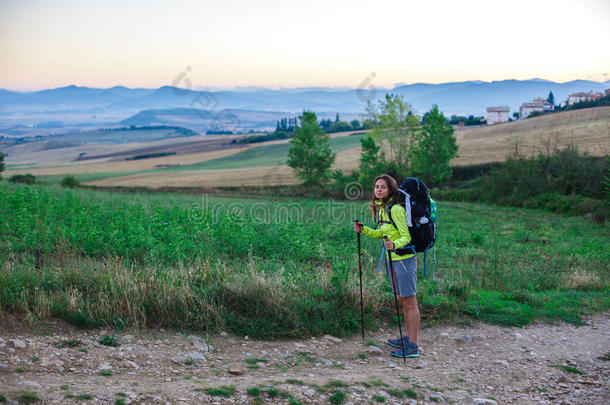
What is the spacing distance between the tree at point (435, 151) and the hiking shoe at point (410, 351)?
39.6m

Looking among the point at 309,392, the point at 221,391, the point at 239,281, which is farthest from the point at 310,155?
the point at 221,391

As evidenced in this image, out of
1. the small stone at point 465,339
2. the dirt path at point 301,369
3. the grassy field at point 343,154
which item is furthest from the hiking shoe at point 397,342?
the grassy field at point 343,154

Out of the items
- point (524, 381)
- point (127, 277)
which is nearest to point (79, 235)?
point (127, 277)

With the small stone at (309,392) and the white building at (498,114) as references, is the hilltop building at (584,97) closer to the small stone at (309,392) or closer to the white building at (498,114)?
the white building at (498,114)

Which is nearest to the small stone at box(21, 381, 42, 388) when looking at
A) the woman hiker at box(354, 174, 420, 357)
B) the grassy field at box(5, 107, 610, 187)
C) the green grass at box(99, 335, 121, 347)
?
the green grass at box(99, 335, 121, 347)

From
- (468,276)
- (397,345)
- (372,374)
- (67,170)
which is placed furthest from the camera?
(67,170)

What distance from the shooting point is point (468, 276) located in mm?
10188

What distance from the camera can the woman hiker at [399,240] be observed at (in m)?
5.71

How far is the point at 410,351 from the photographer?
19.7 feet

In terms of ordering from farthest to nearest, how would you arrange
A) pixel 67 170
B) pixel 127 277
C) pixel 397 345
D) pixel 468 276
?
pixel 67 170 → pixel 468 276 → pixel 127 277 → pixel 397 345

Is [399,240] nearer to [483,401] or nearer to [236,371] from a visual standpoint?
[483,401]

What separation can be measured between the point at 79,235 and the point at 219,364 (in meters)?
7.12

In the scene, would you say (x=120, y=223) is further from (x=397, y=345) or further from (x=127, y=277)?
(x=397, y=345)

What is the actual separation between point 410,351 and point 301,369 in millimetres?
1618
